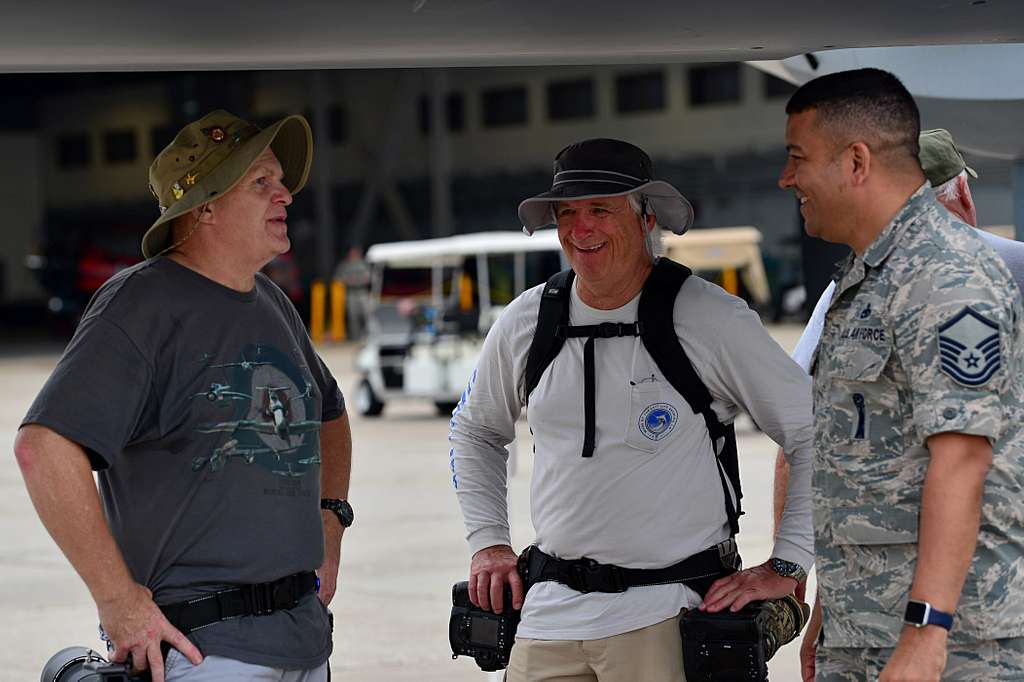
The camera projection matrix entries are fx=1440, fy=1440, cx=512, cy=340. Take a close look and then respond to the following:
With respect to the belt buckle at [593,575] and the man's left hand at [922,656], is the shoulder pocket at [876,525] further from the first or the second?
the belt buckle at [593,575]

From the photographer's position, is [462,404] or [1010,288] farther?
[462,404]

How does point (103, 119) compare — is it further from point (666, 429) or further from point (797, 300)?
point (666, 429)

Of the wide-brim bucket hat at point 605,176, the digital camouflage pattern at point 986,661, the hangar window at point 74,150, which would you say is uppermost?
the hangar window at point 74,150

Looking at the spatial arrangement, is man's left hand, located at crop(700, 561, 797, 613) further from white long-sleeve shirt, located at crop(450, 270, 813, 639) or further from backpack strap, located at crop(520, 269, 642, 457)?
backpack strap, located at crop(520, 269, 642, 457)

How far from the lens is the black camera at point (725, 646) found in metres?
2.85

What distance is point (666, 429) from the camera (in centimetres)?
296

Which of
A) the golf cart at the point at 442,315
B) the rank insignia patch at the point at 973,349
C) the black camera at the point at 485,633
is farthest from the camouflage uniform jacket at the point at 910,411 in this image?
the golf cart at the point at 442,315

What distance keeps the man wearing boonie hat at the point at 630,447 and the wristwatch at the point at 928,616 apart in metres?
0.83

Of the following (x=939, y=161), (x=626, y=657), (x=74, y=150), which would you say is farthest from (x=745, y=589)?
(x=74, y=150)

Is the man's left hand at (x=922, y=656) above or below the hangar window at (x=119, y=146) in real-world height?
below

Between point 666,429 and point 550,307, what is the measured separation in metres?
0.39

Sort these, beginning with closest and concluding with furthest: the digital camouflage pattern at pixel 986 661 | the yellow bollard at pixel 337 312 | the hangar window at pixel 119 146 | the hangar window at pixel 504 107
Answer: the digital camouflage pattern at pixel 986 661
the yellow bollard at pixel 337 312
the hangar window at pixel 504 107
the hangar window at pixel 119 146

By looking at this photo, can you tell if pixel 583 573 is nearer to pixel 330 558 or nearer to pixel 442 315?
pixel 330 558

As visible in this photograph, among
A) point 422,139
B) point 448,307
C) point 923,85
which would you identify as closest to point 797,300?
point 422,139
